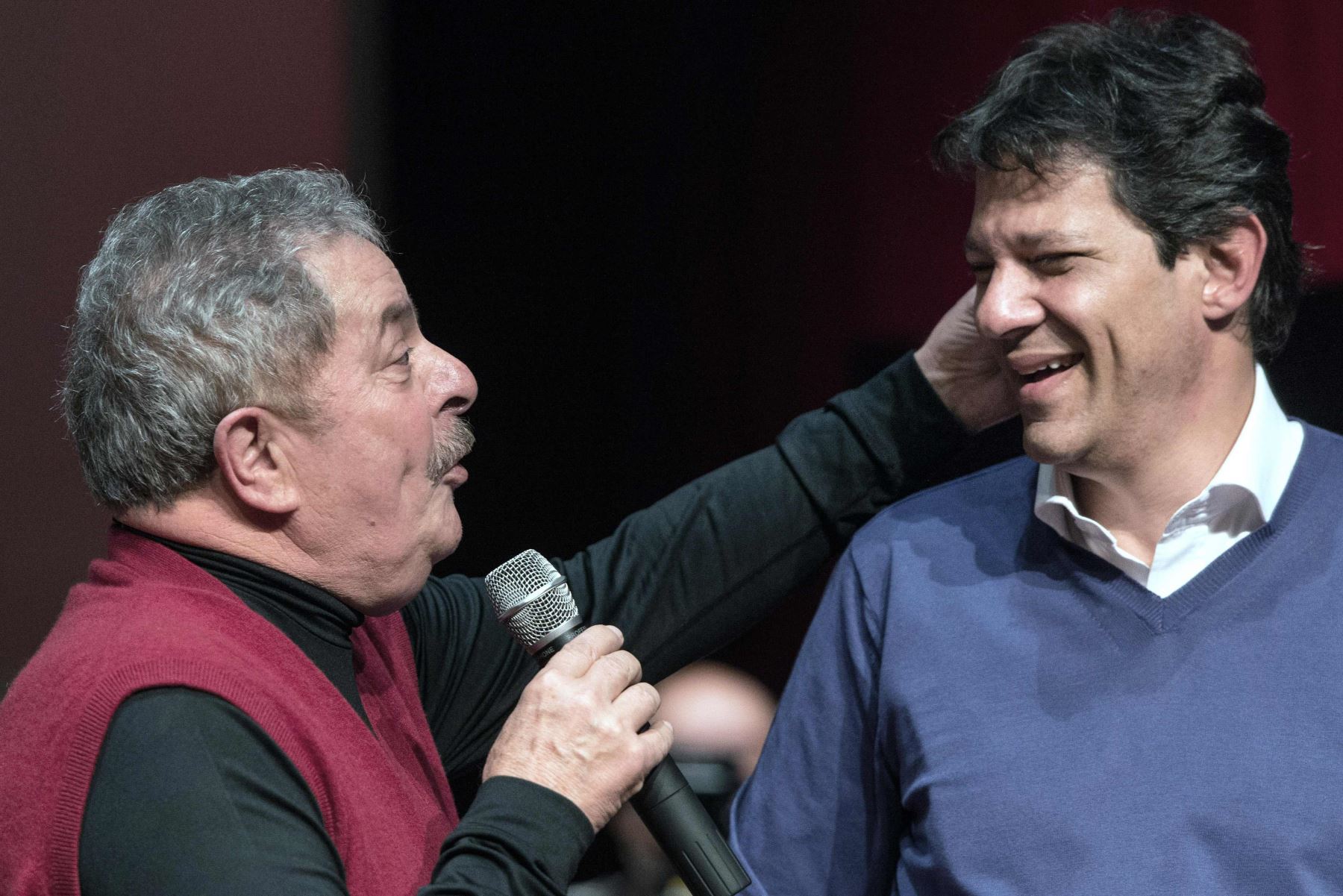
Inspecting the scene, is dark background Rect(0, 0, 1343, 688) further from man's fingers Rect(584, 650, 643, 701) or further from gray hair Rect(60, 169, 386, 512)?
man's fingers Rect(584, 650, 643, 701)

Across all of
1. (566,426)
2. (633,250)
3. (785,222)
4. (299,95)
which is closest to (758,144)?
(785,222)

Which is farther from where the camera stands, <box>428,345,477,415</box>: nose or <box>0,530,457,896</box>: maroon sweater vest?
<box>428,345,477,415</box>: nose

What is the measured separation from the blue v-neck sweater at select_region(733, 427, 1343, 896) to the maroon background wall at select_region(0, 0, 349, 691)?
1.35 metres

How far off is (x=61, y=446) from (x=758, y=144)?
147cm

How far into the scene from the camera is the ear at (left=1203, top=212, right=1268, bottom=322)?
1.54 metres

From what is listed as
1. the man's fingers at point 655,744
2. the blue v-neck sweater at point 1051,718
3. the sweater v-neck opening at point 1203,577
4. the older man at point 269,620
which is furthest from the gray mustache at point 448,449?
the sweater v-neck opening at point 1203,577

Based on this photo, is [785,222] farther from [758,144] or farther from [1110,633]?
[1110,633]

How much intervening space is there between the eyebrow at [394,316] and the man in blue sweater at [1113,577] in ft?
2.16

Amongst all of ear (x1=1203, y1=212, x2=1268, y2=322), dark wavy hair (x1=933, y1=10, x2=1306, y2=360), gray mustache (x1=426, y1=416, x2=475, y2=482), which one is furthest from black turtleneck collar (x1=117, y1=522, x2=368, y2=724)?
ear (x1=1203, y1=212, x2=1268, y2=322)

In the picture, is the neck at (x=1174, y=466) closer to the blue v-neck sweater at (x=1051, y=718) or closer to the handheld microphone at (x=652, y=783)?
the blue v-neck sweater at (x=1051, y=718)

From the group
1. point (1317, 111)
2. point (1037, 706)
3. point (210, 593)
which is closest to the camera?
point (210, 593)

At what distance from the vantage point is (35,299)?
7.36 ft

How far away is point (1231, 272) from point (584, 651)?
0.87m

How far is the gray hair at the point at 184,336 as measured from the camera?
1.40 m
